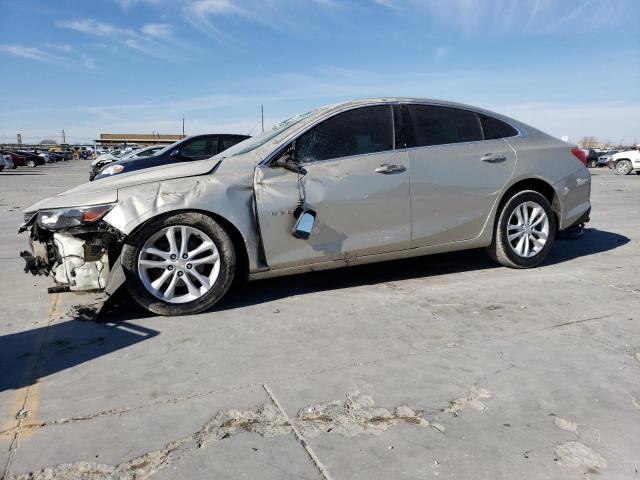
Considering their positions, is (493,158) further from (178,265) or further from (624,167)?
(624,167)

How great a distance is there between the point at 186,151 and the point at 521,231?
744 centimetres

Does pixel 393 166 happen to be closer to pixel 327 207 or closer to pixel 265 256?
pixel 327 207

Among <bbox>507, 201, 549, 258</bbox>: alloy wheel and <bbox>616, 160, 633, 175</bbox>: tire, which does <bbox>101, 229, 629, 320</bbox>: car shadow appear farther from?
<bbox>616, 160, 633, 175</bbox>: tire

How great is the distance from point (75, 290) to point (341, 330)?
2.01 metres

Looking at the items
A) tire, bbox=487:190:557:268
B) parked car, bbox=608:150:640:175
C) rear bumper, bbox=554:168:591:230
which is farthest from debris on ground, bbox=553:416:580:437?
parked car, bbox=608:150:640:175

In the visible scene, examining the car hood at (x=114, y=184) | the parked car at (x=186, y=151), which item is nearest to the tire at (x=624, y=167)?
the parked car at (x=186, y=151)

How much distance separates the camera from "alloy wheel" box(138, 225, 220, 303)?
384 cm

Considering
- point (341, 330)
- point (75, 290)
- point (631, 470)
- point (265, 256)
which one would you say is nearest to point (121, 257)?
point (75, 290)

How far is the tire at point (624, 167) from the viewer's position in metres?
24.6

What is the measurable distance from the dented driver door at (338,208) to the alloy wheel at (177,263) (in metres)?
0.45

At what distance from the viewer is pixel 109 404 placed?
2600 millimetres

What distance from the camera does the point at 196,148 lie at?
10812 mm

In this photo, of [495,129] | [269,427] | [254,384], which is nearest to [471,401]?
[269,427]

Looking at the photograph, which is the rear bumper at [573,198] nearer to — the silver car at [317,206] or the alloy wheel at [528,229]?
the silver car at [317,206]
